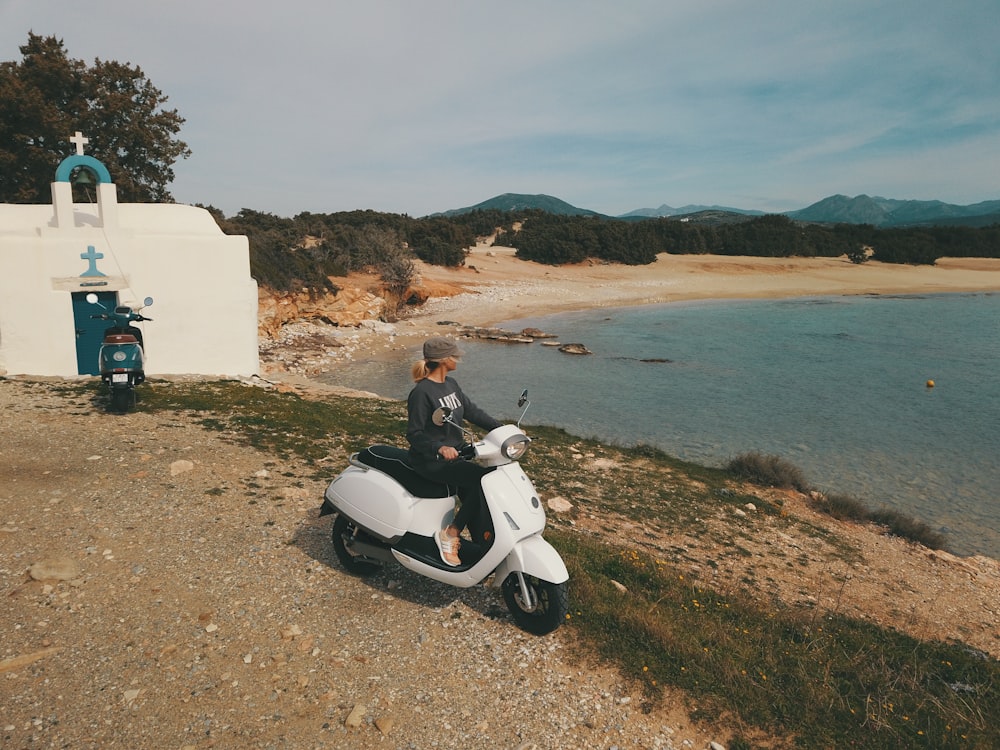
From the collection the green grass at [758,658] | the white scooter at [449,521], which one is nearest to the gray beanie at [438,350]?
the white scooter at [449,521]

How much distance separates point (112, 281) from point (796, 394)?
65.7ft

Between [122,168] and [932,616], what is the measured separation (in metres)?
31.5

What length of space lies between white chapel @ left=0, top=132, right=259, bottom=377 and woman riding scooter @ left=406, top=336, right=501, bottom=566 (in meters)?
10.4

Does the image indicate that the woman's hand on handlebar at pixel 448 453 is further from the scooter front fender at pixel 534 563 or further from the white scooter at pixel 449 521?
the scooter front fender at pixel 534 563

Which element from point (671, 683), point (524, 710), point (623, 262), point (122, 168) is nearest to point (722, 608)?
point (671, 683)

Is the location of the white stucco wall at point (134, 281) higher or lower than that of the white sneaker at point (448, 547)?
higher

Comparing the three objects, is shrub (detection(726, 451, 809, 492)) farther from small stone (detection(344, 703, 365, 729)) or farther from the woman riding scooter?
small stone (detection(344, 703, 365, 729))

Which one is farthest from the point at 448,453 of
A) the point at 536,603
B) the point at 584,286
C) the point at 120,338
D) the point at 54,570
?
the point at 584,286

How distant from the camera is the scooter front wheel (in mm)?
4262

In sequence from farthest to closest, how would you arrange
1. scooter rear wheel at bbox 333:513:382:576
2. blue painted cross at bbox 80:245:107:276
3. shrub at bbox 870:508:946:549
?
blue painted cross at bbox 80:245:107:276 < shrub at bbox 870:508:946:549 < scooter rear wheel at bbox 333:513:382:576

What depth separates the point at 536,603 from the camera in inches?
173

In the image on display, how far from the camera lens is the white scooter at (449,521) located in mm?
4285

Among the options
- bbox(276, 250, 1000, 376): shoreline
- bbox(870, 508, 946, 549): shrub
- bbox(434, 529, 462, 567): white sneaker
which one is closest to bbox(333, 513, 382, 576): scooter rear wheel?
bbox(434, 529, 462, 567): white sneaker

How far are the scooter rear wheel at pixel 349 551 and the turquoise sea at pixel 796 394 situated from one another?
9.74 m
